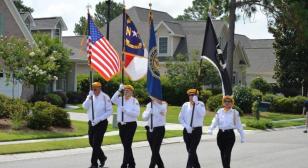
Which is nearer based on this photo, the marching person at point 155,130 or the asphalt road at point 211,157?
the marching person at point 155,130

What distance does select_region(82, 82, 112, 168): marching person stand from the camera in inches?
515

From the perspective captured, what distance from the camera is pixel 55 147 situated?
17.6 m

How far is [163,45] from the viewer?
50.1m

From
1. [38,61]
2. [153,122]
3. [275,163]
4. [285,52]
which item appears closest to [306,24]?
[285,52]

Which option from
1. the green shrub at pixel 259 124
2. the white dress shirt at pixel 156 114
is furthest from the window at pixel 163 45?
the white dress shirt at pixel 156 114

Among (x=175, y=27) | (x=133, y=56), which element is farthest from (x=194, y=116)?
(x=175, y=27)

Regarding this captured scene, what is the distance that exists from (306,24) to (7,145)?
24.5m

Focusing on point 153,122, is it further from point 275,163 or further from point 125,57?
point 275,163

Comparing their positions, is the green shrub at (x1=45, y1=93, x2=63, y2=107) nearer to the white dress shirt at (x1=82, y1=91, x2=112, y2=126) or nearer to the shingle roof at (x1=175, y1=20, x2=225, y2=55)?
the shingle roof at (x1=175, y1=20, x2=225, y2=55)

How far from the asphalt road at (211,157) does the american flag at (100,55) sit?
2.32 m

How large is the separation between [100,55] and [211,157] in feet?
13.9

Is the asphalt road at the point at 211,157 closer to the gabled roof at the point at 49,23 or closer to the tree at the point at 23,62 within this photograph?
the tree at the point at 23,62

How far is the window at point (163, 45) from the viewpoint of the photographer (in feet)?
164

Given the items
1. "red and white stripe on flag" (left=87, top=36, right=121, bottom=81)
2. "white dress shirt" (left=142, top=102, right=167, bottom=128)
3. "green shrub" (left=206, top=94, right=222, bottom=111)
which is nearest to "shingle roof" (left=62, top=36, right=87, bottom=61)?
"green shrub" (left=206, top=94, right=222, bottom=111)
